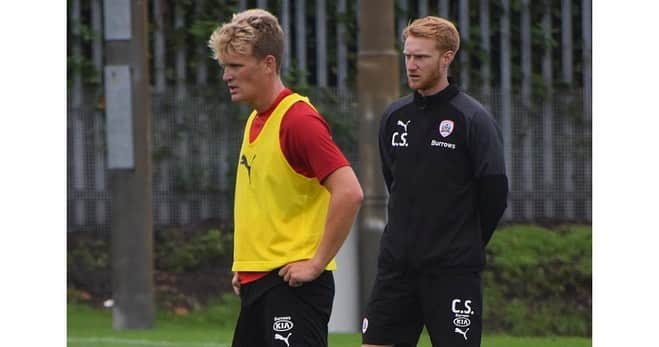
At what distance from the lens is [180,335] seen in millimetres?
11047

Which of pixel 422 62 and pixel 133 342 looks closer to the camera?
pixel 422 62

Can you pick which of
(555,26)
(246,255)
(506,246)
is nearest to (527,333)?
(506,246)

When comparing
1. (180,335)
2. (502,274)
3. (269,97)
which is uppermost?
(269,97)

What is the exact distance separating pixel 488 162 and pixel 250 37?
1.29m

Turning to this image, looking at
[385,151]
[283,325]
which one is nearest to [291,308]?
[283,325]

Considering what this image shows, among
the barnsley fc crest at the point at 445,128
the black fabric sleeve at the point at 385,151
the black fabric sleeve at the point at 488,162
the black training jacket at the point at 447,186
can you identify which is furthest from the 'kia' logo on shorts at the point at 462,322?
the barnsley fc crest at the point at 445,128

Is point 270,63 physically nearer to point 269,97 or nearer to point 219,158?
point 269,97

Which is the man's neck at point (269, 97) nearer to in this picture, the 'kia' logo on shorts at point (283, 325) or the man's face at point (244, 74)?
the man's face at point (244, 74)

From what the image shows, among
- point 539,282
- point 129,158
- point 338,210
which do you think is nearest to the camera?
point 338,210

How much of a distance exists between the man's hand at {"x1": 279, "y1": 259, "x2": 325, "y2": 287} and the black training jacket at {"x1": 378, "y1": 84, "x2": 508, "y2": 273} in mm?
1007

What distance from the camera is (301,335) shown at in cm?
525

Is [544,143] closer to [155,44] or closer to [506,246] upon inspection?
[506,246]

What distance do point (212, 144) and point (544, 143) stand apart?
334 centimetres

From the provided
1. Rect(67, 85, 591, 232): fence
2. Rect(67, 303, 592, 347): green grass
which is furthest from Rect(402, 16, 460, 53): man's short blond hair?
Rect(67, 85, 591, 232): fence
